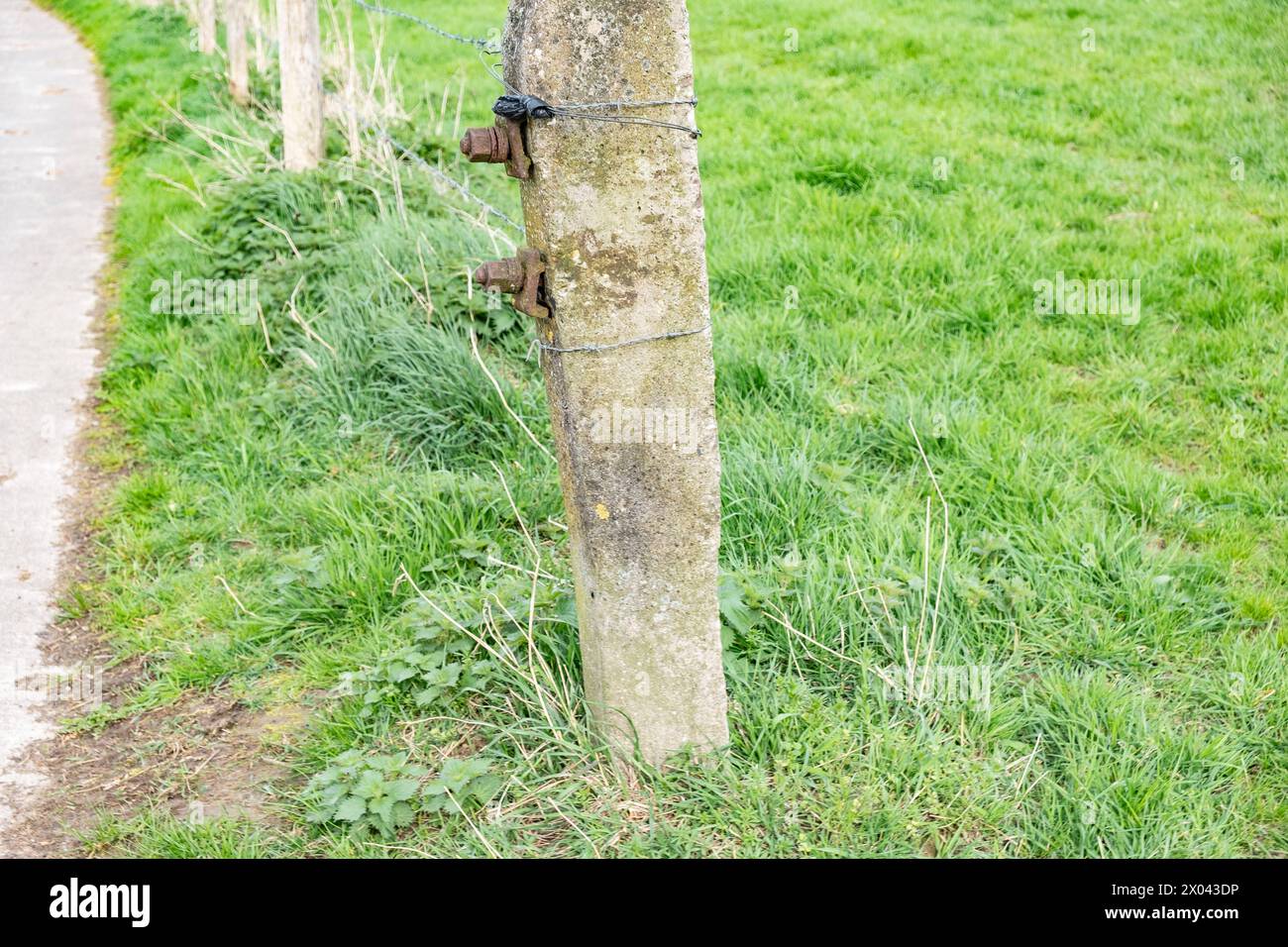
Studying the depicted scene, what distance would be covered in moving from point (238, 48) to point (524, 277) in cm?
721

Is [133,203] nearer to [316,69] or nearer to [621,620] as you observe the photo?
[316,69]

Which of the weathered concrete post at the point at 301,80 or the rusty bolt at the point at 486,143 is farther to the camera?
the weathered concrete post at the point at 301,80

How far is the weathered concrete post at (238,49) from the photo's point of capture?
8.30m

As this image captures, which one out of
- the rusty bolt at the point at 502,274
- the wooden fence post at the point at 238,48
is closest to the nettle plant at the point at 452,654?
the rusty bolt at the point at 502,274

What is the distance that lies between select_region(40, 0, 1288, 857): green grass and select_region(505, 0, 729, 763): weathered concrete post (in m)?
0.28

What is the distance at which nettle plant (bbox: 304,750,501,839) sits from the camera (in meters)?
2.71

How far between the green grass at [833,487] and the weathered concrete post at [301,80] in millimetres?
320

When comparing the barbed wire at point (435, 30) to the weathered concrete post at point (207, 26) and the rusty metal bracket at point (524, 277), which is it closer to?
the rusty metal bracket at point (524, 277)

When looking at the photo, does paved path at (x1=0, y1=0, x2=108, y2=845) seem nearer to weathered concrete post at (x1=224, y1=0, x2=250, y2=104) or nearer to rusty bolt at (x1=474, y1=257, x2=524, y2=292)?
weathered concrete post at (x1=224, y1=0, x2=250, y2=104)

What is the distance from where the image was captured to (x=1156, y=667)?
3209mm

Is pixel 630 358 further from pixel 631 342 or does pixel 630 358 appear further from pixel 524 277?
pixel 524 277

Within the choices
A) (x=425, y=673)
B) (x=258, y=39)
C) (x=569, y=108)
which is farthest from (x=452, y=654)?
(x=258, y=39)

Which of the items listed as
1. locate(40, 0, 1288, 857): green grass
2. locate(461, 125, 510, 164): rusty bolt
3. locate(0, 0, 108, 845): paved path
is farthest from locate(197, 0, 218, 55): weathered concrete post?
locate(461, 125, 510, 164): rusty bolt
